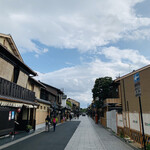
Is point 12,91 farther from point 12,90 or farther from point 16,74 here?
point 16,74

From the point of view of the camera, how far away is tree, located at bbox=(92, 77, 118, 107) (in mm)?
30091

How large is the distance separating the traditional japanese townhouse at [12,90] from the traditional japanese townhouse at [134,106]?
791cm

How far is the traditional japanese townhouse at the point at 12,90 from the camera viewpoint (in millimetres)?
9027

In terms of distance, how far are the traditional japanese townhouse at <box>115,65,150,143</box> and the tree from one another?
24.4ft

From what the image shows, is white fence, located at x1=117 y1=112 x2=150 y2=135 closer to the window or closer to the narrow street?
the narrow street

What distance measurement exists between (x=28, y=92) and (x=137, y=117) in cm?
1055

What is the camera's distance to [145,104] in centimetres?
1616

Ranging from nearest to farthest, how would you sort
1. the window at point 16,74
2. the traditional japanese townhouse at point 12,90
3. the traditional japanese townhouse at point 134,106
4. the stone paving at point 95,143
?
the traditional japanese townhouse at point 134,106
the stone paving at point 95,143
the traditional japanese townhouse at point 12,90
the window at point 16,74

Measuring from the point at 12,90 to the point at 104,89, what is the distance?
2174 centimetres

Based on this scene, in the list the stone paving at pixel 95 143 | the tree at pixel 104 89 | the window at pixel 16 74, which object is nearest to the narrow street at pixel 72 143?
the stone paving at pixel 95 143

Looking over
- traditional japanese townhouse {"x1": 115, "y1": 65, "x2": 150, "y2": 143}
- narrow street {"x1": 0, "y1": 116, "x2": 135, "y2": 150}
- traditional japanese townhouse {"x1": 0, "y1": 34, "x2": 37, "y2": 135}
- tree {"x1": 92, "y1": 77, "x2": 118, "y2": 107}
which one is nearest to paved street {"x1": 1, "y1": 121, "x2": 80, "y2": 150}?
narrow street {"x1": 0, "y1": 116, "x2": 135, "y2": 150}

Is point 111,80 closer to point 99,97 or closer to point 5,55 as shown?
point 99,97

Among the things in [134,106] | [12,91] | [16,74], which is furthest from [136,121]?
[16,74]

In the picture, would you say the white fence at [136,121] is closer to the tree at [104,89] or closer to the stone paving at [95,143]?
the stone paving at [95,143]
